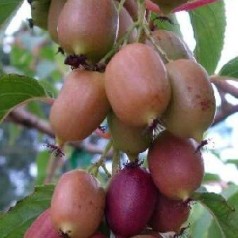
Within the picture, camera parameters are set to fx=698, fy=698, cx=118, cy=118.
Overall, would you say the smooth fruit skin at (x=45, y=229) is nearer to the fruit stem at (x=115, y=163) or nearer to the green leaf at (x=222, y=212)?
the fruit stem at (x=115, y=163)

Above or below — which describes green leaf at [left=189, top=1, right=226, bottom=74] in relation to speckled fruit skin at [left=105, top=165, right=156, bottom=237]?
below

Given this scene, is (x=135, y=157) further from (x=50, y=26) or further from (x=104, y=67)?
(x=50, y=26)

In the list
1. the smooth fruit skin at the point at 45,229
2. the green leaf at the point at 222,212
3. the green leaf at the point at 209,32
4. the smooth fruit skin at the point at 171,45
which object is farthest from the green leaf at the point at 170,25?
the smooth fruit skin at the point at 45,229

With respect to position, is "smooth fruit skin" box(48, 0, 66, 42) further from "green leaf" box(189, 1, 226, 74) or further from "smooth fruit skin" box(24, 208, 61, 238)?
"green leaf" box(189, 1, 226, 74)

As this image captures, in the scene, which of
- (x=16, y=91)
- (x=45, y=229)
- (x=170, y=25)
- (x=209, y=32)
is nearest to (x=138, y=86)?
(x=45, y=229)

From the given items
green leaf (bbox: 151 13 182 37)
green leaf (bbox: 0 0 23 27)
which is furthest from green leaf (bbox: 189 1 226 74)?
green leaf (bbox: 0 0 23 27)

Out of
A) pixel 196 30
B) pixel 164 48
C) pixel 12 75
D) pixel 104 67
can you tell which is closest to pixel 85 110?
pixel 104 67
